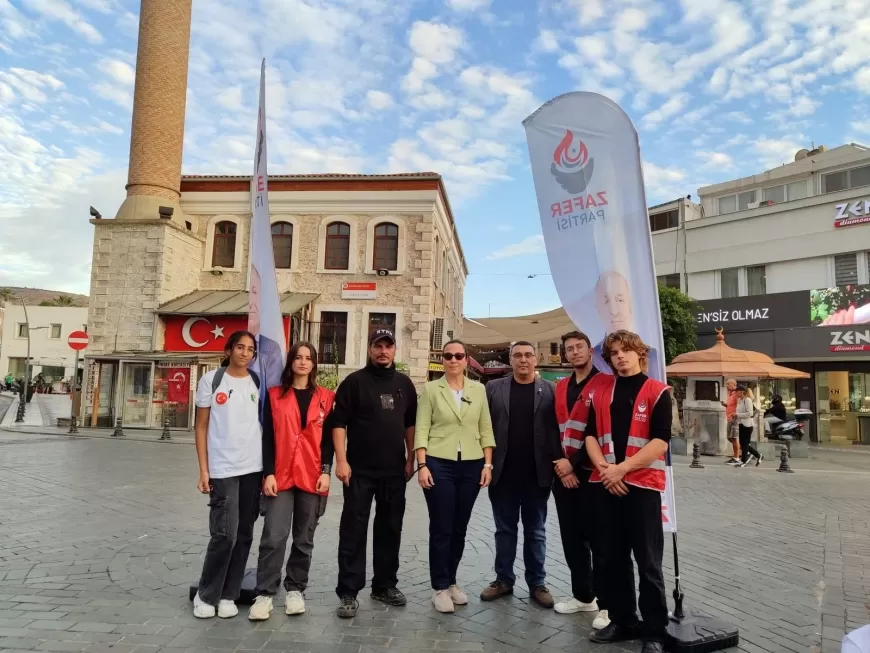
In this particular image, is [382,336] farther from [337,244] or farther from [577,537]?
[337,244]

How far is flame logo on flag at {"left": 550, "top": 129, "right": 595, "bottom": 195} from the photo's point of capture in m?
4.68

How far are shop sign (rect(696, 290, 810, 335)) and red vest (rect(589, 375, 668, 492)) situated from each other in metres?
21.6

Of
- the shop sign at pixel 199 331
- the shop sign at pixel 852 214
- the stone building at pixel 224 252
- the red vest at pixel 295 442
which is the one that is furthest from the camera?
the shop sign at pixel 852 214

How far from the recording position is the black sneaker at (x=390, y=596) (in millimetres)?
4414

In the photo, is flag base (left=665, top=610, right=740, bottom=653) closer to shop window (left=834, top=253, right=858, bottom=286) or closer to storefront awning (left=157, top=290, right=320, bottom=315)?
storefront awning (left=157, top=290, right=320, bottom=315)

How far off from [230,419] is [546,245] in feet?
9.00

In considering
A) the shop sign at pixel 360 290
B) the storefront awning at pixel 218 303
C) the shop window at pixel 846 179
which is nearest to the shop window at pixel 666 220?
the shop window at pixel 846 179

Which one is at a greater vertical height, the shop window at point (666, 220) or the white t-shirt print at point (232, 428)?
the shop window at point (666, 220)

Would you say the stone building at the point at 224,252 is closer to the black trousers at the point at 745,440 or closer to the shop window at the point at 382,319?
the shop window at the point at 382,319

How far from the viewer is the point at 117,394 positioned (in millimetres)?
19641

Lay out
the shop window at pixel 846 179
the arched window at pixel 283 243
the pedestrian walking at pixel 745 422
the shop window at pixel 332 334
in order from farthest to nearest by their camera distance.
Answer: the shop window at pixel 846 179 → the arched window at pixel 283 243 → the shop window at pixel 332 334 → the pedestrian walking at pixel 745 422

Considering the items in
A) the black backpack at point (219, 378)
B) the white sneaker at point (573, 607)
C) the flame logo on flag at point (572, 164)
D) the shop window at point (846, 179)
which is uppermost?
the shop window at point (846, 179)

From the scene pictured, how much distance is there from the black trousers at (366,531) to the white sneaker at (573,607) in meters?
1.21

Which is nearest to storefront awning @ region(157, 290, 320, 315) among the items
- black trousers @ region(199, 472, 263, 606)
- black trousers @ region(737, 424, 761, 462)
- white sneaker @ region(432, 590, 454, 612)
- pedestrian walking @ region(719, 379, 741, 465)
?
pedestrian walking @ region(719, 379, 741, 465)
